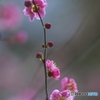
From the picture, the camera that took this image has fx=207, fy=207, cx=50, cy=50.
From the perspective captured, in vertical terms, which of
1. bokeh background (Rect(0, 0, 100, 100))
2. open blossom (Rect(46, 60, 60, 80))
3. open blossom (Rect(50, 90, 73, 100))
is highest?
bokeh background (Rect(0, 0, 100, 100))

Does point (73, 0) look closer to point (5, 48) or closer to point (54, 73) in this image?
point (5, 48)

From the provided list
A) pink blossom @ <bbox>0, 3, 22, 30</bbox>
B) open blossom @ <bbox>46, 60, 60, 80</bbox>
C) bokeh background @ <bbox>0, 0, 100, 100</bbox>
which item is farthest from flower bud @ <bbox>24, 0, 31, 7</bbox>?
pink blossom @ <bbox>0, 3, 22, 30</bbox>

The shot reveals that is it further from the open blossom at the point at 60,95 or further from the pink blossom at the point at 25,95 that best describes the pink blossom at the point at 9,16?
the open blossom at the point at 60,95

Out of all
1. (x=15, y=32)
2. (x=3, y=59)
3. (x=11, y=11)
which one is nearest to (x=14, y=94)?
(x=3, y=59)

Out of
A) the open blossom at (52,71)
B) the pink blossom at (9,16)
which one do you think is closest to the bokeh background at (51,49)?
the pink blossom at (9,16)

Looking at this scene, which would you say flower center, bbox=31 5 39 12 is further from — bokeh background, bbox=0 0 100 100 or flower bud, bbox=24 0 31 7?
bokeh background, bbox=0 0 100 100

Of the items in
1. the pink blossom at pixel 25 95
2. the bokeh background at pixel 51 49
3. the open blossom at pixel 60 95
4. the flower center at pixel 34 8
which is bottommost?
the open blossom at pixel 60 95

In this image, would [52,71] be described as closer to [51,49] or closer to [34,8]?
[34,8]

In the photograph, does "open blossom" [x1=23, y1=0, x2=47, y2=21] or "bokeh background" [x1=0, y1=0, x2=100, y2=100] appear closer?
"open blossom" [x1=23, y1=0, x2=47, y2=21]

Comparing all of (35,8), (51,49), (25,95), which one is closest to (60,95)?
(35,8)
